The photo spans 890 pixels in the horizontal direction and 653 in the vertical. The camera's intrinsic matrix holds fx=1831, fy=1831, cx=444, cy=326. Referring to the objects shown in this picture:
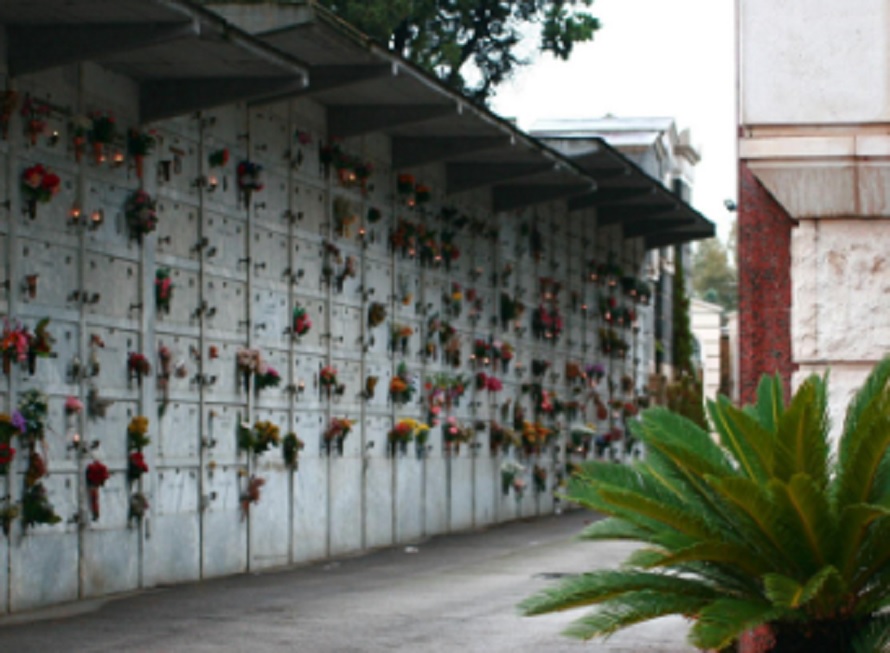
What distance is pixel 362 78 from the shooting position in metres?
19.2

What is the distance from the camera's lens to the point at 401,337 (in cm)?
2305

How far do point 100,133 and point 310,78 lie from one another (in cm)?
405

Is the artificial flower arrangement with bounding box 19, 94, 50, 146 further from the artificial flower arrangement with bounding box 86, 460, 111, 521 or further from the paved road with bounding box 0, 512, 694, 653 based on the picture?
the paved road with bounding box 0, 512, 694, 653

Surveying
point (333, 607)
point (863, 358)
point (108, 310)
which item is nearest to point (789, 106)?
point (863, 358)

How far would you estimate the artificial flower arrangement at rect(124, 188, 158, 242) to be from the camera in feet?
53.6

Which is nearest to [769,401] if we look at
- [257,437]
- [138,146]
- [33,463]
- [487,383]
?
[33,463]

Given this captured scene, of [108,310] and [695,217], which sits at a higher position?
[695,217]

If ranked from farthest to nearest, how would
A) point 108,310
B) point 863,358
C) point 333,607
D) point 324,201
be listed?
point 324,201, point 108,310, point 333,607, point 863,358

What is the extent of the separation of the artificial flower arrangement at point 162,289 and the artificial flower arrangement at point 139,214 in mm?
496

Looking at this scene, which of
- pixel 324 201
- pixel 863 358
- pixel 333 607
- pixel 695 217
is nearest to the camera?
pixel 863 358

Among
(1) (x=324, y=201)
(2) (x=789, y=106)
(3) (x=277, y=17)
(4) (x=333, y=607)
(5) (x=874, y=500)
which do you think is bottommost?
(4) (x=333, y=607)

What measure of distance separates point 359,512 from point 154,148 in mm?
6323

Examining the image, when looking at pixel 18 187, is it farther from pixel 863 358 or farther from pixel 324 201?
pixel 863 358

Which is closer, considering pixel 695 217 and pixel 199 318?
pixel 199 318
